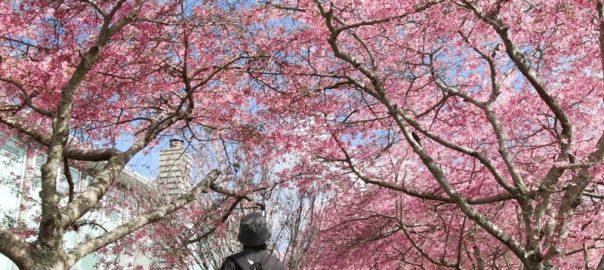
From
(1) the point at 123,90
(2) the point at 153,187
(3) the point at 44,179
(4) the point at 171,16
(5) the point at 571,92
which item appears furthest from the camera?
(2) the point at 153,187

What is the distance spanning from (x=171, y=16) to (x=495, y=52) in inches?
174

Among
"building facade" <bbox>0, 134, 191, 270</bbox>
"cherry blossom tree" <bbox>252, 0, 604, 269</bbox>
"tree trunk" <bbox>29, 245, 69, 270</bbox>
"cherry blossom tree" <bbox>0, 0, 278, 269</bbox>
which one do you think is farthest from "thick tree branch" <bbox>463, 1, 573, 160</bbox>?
"building facade" <bbox>0, 134, 191, 270</bbox>

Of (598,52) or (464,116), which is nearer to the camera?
(598,52)

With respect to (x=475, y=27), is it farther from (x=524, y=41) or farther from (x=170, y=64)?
(x=170, y=64)

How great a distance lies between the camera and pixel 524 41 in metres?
8.91

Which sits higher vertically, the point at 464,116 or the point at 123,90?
the point at 464,116

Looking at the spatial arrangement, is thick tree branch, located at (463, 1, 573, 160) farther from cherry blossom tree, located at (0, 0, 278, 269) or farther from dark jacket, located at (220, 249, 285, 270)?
dark jacket, located at (220, 249, 285, 270)

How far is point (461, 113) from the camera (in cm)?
1041

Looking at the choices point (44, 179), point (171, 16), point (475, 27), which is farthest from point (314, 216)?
point (44, 179)

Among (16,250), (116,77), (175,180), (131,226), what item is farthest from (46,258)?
(175,180)

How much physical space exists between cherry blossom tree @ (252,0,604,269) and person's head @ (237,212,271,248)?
3.25 metres

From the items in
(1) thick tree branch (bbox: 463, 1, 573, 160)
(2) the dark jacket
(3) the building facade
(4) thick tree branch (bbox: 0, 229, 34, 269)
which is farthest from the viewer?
(3) the building facade

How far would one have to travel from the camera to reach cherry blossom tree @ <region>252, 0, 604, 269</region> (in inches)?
288

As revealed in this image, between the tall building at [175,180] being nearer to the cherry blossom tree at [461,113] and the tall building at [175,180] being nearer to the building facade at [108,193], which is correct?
the building facade at [108,193]
